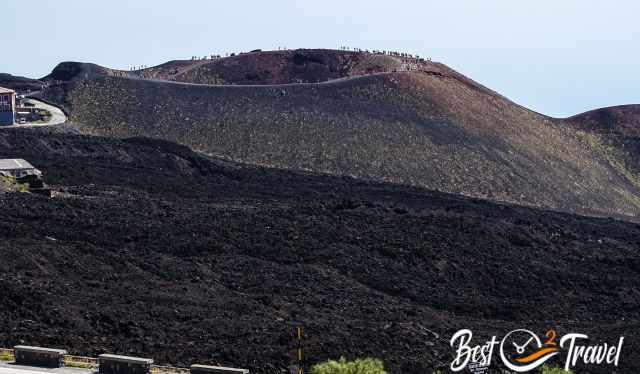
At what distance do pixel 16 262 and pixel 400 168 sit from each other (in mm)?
52172

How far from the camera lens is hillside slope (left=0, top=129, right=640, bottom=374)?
143ft

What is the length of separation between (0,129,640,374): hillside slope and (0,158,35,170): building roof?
2.38 metres

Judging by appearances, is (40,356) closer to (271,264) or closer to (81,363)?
(81,363)

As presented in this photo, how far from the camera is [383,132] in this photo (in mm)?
106750

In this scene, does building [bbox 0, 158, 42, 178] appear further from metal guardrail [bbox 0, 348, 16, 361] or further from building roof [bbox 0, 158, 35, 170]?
metal guardrail [bbox 0, 348, 16, 361]

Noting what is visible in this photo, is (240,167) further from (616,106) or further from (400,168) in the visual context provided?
(616,106)

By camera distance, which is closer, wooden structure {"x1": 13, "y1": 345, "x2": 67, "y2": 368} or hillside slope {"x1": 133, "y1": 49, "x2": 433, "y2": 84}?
wooden structure {"x1": 13, "y1": 345, "x2": 67, "y2": 368}

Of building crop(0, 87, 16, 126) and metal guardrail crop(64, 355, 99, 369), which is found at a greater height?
building crop(0, 87, 16, 126)

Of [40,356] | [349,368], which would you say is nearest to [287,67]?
[40,356]

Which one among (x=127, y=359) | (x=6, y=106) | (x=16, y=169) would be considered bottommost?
(x=127, y=359)

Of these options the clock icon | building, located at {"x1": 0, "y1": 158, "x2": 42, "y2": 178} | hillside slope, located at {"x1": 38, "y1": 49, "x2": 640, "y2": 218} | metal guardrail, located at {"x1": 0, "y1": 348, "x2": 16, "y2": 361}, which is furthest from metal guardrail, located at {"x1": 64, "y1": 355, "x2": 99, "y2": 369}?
hillside slope, located at {"x1": 38, "y1": 49, "x2": 640, "y2": 218}

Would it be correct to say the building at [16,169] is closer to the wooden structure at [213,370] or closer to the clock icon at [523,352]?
the clock icon at [523,352]

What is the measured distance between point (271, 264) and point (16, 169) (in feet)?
81.7

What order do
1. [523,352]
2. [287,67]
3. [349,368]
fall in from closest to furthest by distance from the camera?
1. [349,368]
2. [523,352]
3. [287,67]
